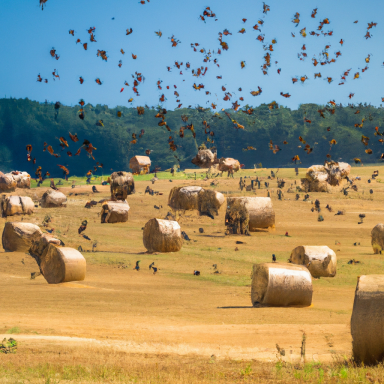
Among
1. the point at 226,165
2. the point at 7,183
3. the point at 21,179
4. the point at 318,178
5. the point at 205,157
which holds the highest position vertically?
the point at 205,157

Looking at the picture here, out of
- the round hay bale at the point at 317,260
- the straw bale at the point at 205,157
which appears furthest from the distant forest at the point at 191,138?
the round hay bale at the point at 317,260

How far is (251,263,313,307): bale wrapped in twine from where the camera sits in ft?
40.0

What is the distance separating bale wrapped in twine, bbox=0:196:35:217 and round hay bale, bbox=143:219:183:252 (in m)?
10.0

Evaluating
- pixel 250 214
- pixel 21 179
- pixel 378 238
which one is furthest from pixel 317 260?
pixel 21 179

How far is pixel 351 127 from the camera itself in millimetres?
97750

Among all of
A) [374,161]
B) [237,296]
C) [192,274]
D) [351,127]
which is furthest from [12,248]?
[351,127]

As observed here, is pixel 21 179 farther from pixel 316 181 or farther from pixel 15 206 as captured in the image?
pixel 316 181

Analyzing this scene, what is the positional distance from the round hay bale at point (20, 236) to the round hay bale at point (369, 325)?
15.1 m

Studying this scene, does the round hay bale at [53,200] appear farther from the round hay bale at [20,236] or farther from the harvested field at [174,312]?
the round hay bale at [20,236]

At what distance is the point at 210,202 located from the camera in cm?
3338

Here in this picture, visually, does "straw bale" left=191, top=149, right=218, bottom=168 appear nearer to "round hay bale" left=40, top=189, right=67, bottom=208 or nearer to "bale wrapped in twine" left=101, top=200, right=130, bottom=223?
"round hay bale" left=40, top=189, right=67, bottom=208

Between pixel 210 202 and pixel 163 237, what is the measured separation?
38.6ft

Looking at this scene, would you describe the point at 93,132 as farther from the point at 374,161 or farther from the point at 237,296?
the point at 237,296

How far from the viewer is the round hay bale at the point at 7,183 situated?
148 ft
